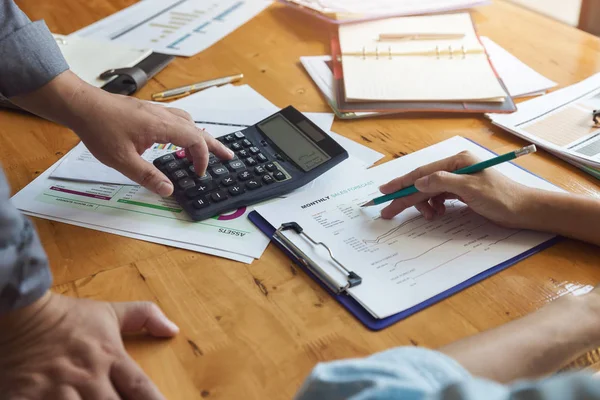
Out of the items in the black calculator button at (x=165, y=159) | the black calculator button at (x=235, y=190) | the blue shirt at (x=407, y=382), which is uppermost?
the blue shirt at (x=407, y=382)

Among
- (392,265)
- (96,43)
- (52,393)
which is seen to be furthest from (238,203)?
(96,43)

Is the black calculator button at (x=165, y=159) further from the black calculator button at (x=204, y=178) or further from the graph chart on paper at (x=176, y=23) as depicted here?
the graph chart on paper at (x=176, y=23)

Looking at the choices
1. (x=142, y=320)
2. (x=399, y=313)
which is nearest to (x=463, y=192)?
(x=399, y=313)

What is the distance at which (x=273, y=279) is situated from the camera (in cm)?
71

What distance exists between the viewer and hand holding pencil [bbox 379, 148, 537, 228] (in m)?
0.76

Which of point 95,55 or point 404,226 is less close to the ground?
point 95,55

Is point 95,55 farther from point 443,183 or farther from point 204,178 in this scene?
point 443,183

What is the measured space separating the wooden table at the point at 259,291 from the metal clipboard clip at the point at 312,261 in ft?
0.04

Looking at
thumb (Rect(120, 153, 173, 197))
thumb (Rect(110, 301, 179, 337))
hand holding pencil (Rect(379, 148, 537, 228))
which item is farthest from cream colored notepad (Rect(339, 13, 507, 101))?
thumb (Rect(110, 301, 179, 337))

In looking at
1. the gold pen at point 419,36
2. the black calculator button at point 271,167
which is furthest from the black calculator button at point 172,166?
the gold pen at point 419,36

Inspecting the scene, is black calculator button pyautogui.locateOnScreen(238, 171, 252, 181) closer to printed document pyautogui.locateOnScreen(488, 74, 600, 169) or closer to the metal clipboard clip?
the metal clipboard clip

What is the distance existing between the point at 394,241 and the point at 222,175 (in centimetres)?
24

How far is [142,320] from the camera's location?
64 cm

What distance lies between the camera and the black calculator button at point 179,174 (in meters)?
0.83
